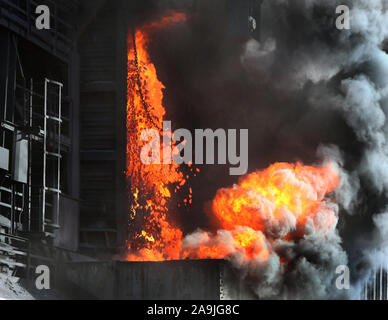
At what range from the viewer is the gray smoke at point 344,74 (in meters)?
42.2

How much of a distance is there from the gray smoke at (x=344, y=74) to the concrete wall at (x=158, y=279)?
894 centimetres

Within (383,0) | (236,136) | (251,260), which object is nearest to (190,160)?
(236,136)

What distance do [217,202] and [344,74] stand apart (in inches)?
359

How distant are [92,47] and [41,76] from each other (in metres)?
3.37

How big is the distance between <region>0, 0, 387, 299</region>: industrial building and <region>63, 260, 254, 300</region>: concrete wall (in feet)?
0.13

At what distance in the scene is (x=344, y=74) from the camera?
141 ft

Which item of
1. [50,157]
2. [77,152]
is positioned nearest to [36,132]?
[50,157]

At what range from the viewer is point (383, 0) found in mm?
43875

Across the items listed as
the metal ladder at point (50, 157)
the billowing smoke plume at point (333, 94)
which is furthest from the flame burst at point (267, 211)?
the metal ladder at point (50, 157)

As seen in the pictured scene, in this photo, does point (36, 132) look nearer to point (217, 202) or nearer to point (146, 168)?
point (146, 168)

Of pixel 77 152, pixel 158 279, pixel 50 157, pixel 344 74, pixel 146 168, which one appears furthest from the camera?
pixel 344 74

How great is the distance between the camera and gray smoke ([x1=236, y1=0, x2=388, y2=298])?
42.2 m
